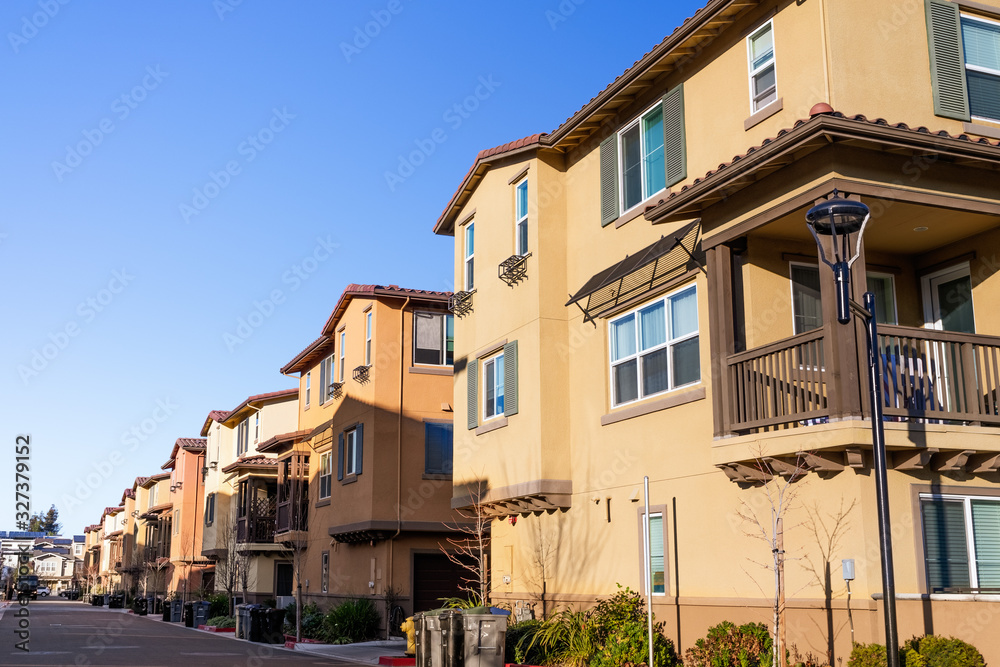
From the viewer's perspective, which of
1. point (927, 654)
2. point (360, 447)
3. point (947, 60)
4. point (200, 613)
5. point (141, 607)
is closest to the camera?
point (927, 654)

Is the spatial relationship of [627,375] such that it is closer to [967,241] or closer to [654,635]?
[654,635]

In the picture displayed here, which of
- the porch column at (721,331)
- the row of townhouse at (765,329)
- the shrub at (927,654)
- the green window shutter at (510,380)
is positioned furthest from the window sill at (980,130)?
the green window shutter at (510,380)

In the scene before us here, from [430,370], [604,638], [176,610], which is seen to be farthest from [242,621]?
[604,638]

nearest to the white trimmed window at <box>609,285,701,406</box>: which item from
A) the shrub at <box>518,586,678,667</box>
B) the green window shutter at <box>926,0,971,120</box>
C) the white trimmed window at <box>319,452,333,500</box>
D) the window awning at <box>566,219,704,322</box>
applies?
the window awning at <box>566,219,704,322</box>

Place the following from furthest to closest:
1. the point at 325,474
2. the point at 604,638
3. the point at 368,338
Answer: the point at 325,474 < the point at 368,338 < the point at 604,638

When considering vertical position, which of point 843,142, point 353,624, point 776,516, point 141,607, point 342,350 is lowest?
point 141,607

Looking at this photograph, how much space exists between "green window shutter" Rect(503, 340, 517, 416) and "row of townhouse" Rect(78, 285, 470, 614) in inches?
183

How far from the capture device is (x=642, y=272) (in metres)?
17.3

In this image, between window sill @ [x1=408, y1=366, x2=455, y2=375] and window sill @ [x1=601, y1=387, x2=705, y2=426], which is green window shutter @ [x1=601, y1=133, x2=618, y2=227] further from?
window sill @ [x1=408, y1=366, x2=455, y2=375]

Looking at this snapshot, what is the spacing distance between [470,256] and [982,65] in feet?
40.0

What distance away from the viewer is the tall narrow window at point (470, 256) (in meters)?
23.5

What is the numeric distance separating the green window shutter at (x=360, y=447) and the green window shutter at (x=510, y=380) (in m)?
10.3

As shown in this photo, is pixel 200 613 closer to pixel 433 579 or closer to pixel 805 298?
pixel 433 579

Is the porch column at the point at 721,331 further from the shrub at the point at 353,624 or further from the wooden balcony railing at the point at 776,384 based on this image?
the shrub at the point at 353,624
